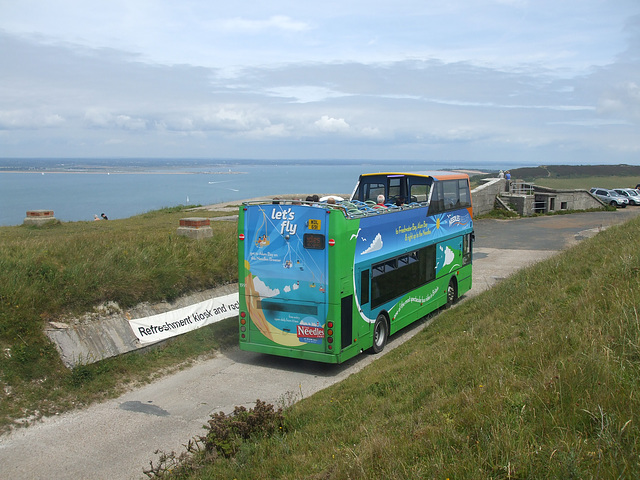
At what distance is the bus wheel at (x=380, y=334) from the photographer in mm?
12468

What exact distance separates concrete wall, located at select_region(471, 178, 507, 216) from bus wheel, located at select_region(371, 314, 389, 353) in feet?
96.3

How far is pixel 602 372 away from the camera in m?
5.30

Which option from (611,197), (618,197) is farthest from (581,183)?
(611,197)

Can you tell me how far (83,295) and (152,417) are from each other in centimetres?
363

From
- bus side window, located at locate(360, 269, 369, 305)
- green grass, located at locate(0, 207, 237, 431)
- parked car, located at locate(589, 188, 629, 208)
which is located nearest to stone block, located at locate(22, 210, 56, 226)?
green grass, located at locate(0, 207, 237, 431)

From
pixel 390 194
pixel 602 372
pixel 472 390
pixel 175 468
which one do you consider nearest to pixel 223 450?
pixel 175 468

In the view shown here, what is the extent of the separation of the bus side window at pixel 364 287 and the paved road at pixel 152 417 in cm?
145

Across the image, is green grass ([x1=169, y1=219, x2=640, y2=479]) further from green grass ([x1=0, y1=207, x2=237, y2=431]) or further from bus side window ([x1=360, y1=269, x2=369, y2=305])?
green grass ([x1=0, y1=207, x2=237, y2=431])

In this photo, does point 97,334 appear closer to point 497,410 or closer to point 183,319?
point 183,319

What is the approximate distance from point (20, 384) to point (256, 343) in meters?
4.49

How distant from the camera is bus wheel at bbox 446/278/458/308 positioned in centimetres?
1684

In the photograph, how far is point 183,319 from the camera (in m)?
13.2

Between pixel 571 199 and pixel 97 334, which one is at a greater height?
pixel 571 199

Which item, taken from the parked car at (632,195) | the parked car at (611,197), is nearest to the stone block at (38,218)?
the parked car at (611,197)
